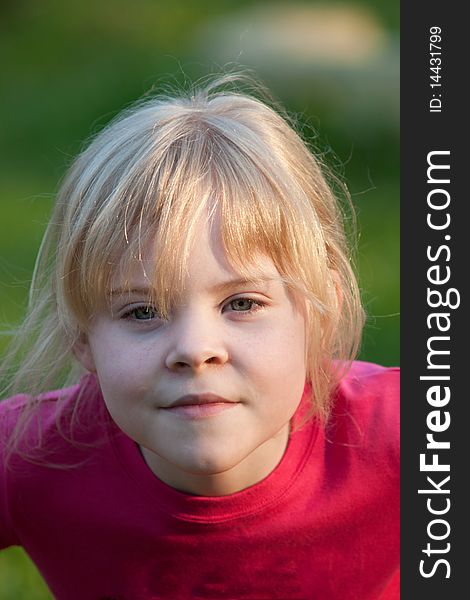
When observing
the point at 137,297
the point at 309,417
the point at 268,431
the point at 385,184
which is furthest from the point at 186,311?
the point at 385,184

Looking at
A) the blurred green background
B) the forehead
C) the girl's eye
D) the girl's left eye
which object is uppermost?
the blurred green background

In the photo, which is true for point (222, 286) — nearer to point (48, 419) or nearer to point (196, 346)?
point (196, 346)

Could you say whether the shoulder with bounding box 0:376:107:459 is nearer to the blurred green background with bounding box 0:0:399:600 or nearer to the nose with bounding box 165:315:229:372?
the nose with bounding box 165:315:229:372

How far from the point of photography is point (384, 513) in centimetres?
251

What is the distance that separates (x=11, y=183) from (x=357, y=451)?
4070 millimetres

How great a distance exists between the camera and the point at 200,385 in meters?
2.05

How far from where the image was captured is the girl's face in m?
2.05

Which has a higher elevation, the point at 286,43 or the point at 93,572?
the point at 286,43

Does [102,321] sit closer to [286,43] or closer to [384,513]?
[384,513]

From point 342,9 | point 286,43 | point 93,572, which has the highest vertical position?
point 342,9

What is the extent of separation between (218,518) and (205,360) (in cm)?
52

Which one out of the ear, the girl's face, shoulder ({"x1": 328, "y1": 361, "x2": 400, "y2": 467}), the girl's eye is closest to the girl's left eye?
the girl's face

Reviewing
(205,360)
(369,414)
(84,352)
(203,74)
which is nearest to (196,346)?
(205,360)

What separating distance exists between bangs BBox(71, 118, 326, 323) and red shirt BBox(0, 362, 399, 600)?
435 millimetres
